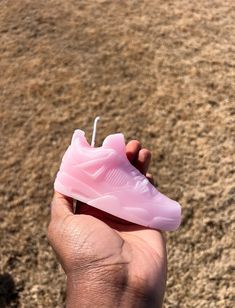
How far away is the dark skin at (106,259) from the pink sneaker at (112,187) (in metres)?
0.07

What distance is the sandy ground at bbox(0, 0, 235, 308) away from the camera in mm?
2858

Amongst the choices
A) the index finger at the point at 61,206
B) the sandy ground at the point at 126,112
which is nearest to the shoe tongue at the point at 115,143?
the index finger at the point at 61,206

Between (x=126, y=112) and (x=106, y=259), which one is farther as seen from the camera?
(x=126, y=112)

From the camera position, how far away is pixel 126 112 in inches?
134

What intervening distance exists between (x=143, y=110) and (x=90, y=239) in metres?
1.54

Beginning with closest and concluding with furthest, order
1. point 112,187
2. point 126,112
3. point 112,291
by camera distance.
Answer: point 112,291 → point 112,187 → point 126,112

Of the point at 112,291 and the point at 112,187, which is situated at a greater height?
the point at 112,187

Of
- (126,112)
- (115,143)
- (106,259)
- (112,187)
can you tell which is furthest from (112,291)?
(126,112)

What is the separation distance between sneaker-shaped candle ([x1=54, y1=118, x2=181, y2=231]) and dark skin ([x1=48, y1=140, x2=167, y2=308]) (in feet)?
0.22

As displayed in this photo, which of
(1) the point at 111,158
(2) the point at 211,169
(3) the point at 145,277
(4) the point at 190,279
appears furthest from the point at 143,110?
(3) the point at 145,277

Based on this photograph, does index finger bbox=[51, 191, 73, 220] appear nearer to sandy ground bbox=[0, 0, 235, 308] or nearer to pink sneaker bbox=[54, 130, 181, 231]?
pink sneaker bbox=[54, 130, 181, 231]

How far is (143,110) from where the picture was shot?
3.41 metres

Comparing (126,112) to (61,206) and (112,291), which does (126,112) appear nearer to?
(61,206)

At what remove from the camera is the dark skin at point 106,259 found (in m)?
1.94
